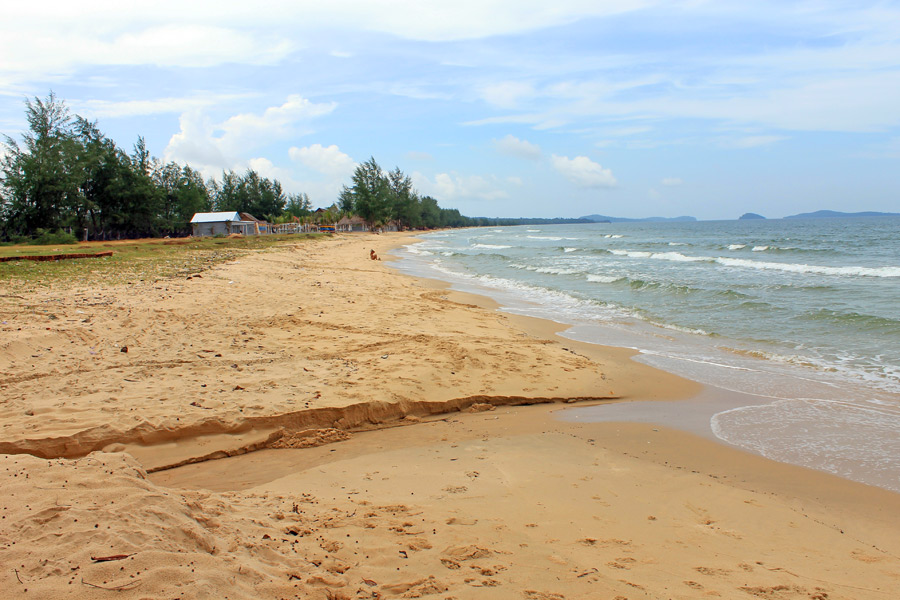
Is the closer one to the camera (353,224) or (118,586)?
(118,586)

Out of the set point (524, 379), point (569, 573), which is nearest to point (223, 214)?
point (524, 379)

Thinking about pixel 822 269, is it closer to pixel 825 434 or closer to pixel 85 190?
pixel 825 434

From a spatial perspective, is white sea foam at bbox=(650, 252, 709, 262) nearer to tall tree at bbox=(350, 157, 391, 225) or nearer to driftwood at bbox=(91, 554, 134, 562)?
driftwood at bbox=(91, 554, 134, 562)

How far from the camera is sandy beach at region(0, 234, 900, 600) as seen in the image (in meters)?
2.71

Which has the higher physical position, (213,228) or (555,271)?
(213,228)

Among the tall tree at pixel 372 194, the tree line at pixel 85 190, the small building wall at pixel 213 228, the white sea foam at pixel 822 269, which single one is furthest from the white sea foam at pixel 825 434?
the tall tree at pixel 372 194

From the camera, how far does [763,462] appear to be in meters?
5.16

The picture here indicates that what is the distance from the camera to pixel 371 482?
14.0ft

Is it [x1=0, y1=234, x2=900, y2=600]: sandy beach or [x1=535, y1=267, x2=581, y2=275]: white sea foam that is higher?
[x1=535, y1=267, x2=581, y2=275]: white sea foam

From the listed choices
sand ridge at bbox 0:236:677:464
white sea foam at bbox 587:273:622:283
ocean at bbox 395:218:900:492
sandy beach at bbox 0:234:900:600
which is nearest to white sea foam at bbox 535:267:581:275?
ocean at bbox 395:218:900:492

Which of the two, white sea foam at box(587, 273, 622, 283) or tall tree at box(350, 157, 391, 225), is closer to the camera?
white sea foam at box(587, 273, 622, 283)

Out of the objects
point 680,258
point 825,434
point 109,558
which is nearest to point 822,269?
point 680,258

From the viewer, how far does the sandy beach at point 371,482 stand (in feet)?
8.90

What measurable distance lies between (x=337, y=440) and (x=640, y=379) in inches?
193
